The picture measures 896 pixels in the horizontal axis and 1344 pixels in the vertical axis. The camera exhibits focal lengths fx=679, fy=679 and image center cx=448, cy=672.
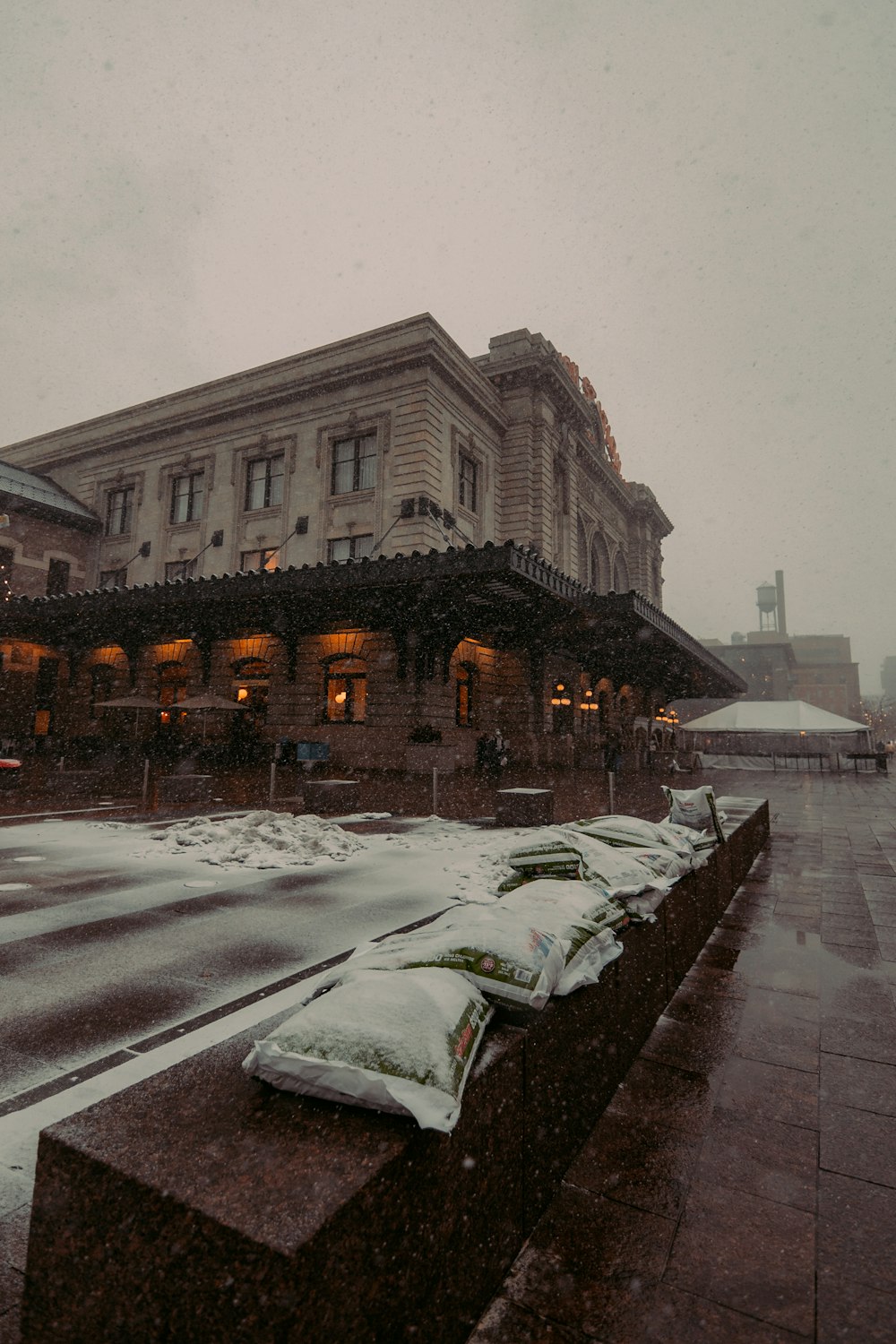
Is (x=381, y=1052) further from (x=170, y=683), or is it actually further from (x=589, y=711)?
(x=589, y=711)

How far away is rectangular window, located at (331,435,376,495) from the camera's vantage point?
25.0 meters

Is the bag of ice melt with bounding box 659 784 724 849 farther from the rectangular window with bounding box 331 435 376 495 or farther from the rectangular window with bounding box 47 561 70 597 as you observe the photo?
the rectangular window with bounding box 47 561 70 597

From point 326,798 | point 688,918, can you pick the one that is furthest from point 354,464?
point 688,918

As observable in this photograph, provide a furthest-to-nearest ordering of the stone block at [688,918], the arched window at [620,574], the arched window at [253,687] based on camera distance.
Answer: the arched window at [620,574] < the arched window at [253,687] < the stone block at [688,918]

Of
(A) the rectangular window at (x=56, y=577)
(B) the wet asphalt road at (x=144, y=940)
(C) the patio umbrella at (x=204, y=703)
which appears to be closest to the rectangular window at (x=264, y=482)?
(C) the patio umbrella at (x=204, y=703)

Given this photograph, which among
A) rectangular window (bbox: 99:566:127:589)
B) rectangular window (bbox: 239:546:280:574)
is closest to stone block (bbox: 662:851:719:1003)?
rectangular window (bbox: 239:546:280:574)

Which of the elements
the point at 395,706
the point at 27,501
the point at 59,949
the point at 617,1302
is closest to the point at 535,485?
the point at 395,706

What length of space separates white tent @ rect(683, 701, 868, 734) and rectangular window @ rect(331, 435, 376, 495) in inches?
785

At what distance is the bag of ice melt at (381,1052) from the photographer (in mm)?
1424

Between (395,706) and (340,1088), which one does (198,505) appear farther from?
(340,1088)

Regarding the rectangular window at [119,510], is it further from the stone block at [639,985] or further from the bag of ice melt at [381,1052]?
the bag of ice melt at [381,1052]

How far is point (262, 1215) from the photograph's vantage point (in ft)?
3.67

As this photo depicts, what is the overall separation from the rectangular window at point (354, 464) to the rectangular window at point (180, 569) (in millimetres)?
7038

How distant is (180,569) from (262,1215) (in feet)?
98.1
